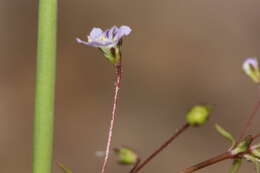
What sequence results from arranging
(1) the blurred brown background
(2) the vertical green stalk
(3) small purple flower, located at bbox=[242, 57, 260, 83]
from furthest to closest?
(1) the blurred brown background → (3) small purple flower, located at bbox=[242, 57, 260, 83] → (2) the vertical green stalk

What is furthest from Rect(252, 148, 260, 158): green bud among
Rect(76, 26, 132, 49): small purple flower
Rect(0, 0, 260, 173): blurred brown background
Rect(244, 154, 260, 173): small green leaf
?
Rect(0, 0, 260, 173): blurred brown background

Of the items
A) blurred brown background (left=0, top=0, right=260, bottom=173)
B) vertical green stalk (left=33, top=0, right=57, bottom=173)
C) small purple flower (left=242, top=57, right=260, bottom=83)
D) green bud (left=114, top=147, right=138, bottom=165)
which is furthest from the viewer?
blurred brown background (left=0, top=0, right=260, bottom=173)

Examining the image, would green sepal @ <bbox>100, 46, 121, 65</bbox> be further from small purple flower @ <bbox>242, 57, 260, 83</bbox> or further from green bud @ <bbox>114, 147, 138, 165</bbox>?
small purple flower @ <bbox>242, 57, 260, 83</bbox>

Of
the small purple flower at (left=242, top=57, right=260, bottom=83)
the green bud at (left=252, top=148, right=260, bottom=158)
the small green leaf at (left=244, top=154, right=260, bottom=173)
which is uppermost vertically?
the small purple flower at (left=242, top=57, right=260, bottom=83)

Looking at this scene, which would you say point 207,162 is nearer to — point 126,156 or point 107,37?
point 126,156

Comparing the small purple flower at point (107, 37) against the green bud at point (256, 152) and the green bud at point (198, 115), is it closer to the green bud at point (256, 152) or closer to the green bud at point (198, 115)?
the green bud at point (198, 115)

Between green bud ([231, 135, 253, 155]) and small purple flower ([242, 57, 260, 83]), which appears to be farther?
small purple flower ([242, 57, 260, 83])

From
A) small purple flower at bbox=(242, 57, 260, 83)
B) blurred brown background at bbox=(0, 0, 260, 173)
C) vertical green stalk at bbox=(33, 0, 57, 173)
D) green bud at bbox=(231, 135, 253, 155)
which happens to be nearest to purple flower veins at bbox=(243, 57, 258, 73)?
small purple flower at bbox=(242, 57, 260, 83)

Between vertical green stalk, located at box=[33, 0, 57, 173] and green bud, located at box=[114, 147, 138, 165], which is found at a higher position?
vertical green stalk, located at box=[33, 0, 57, 173]
